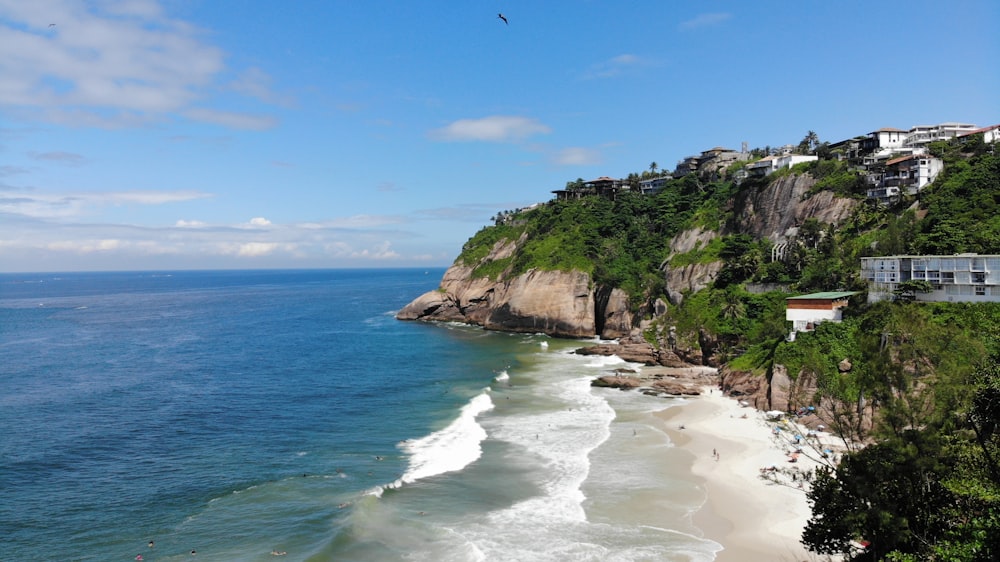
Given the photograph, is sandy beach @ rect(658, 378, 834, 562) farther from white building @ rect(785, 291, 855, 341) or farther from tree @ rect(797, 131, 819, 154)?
tree @ rect(797, 131, 819, 154)

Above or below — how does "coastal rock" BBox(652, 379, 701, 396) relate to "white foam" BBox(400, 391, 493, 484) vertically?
above

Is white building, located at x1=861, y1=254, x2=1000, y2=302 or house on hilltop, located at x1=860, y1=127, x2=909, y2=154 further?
house on hilltop, located at x1=860, y1=127, x2=909, y2=154

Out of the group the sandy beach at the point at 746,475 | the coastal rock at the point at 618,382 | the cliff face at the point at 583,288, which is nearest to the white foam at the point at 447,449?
the sandy beach at the point at 746,475

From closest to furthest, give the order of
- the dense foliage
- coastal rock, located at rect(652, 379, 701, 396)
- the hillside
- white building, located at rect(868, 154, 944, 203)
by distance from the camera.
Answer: the hillside
coastal rock, located at rect(652, 379, 701, 396)
white building, located at rect(868, 154, 944, 203)
the dense foliage

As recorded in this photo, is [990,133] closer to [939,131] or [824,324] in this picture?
[939,131]

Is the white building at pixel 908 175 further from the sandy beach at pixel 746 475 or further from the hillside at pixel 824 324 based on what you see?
the sandy beach at pixel 746 475

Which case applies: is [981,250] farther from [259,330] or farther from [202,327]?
[202,327]

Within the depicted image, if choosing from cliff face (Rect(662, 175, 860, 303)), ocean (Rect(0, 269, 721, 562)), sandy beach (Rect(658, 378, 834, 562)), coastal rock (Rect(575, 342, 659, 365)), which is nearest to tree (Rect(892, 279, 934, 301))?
sandy beach (Rect(658, 378, 834, 562))

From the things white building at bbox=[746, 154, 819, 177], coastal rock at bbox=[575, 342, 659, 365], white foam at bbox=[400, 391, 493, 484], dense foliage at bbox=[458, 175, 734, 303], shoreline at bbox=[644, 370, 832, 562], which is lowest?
shoreline at bbox=[644, 370, 832, 562]

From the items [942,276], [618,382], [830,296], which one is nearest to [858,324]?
[830,296]
